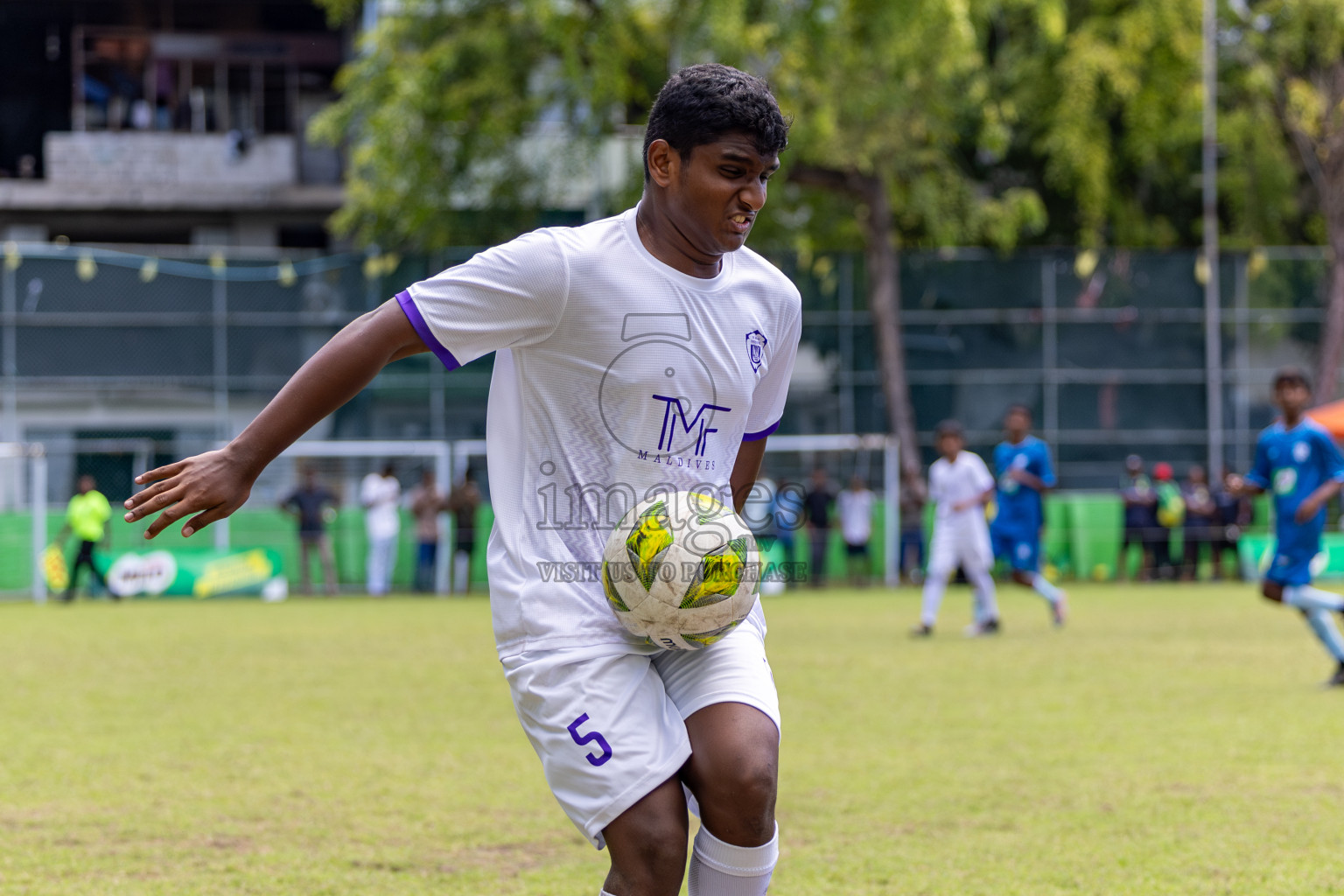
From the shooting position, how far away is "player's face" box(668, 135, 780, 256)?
3088 mm

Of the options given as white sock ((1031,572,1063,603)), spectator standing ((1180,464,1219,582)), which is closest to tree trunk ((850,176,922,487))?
spectator standing ((1180,464,1219,582))

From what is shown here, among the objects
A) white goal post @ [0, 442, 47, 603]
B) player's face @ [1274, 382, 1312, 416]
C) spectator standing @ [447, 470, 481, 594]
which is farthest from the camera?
spectator standing @ [447, 470, 481, 594]

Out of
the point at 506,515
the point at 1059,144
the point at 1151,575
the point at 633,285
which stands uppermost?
the point at 1059,144

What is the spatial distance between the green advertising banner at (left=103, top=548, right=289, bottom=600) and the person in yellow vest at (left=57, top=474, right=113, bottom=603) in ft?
1.31

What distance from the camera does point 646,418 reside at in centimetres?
316

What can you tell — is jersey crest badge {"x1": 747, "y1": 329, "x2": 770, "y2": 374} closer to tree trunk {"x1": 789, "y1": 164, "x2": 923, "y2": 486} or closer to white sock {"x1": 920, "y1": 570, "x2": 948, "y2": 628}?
white sock {"x1": 920, "y1": 570, "x2": 948, "y2": 628}

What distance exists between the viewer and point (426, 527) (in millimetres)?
21266

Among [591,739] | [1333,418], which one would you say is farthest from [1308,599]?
[1333,418]

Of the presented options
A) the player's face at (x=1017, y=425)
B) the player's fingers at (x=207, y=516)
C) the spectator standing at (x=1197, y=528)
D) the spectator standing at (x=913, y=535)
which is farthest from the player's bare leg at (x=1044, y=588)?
the player's fingers at (x=207, y=516)

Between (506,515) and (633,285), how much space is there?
553 millimetres

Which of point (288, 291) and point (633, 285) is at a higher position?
point (288, 291)

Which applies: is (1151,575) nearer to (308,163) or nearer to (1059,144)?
(1059,144)

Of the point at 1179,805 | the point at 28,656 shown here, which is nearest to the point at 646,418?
the point at 1179,805

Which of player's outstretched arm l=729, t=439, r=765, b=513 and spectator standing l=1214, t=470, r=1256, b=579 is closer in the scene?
player's outstretched arm l=729, t=439, r=765, b=513
